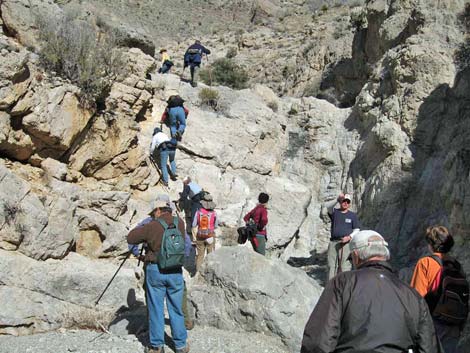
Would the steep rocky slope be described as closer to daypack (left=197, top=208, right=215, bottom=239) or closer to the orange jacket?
daypack (left=197, top=208, right=215, bottom=239)

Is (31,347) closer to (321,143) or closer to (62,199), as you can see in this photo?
(62,199)

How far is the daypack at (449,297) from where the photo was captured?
160 inches

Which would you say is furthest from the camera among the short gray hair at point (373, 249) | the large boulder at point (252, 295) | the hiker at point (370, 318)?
the large boulder at point (252, 295)

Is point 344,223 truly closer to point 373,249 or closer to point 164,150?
point 373,249

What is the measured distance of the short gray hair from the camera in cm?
319

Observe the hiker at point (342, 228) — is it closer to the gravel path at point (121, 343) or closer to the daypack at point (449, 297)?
the gravel path at point (121, 343)

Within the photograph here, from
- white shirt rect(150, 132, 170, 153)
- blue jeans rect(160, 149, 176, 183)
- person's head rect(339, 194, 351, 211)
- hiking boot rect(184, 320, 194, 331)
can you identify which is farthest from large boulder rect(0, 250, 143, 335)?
person's head rect(339, 194, 351, 211)

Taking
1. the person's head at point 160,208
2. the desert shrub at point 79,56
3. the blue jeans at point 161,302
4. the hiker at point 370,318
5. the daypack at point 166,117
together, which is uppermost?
the desert shrub at point 79,56

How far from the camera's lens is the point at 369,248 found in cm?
320

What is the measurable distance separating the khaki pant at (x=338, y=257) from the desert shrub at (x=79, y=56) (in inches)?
227

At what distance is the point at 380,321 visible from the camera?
2.87 m

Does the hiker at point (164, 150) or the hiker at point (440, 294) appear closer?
the hiker at point (440, 294)

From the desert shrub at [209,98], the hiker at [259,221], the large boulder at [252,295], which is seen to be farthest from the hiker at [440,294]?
the desert shrub at [209,98]

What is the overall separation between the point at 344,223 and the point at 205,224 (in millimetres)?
2456
